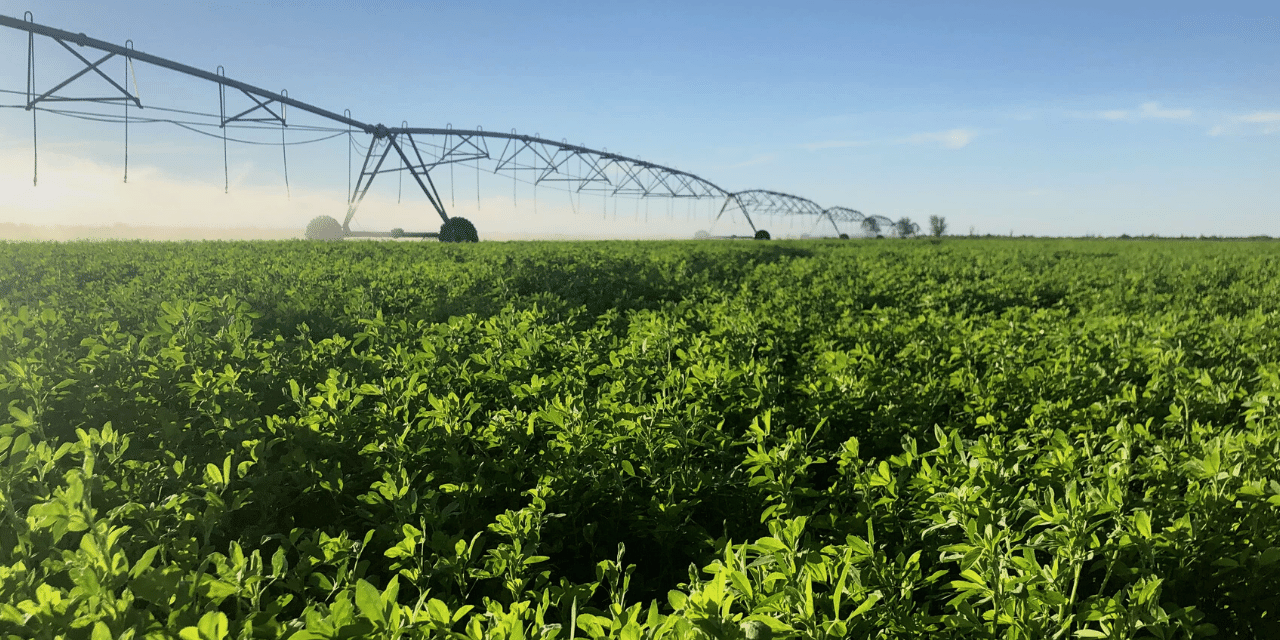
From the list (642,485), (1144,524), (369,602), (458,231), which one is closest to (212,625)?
(369,602)

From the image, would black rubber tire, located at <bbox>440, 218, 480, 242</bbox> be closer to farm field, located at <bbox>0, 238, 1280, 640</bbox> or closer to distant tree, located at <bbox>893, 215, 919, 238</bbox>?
farm field, located at <bbox>0, 238, 1280, 640</bbox>

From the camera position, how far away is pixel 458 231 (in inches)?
1399

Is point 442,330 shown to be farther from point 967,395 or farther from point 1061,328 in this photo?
point 1061,328

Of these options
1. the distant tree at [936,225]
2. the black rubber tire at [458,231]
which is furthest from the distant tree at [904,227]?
the black rubber tire at [458,231]

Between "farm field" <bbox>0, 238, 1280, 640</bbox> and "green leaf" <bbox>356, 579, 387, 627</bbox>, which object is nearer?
"green leaf" <bbox>356, 579, 387, 627</bbox>

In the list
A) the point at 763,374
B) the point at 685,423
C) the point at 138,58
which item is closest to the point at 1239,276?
the point at 763,374

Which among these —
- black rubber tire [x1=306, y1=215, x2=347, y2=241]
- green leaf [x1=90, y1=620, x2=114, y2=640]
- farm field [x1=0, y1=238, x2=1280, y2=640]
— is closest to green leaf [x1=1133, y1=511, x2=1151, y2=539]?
farm field [x1=0, y1=238, x2=1280, y2=640]

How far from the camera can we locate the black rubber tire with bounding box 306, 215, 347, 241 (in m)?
33.7

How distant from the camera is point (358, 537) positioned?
2760mm

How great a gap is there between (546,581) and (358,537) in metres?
1.21

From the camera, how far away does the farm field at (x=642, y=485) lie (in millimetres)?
1569

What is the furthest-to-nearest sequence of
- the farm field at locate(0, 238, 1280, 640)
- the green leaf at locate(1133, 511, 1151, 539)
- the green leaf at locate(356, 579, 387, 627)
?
the green leaf at locate(1133, 511, 1151, 539)
the farm field at locate(0, 238, 1280, 640)
the green leaf at locate(356, 579, 387, 627)

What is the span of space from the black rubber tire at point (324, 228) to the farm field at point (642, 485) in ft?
102

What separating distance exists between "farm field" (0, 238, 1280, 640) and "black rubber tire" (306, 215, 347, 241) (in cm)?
3107
